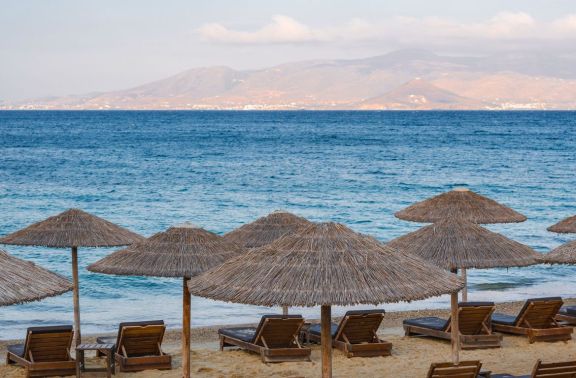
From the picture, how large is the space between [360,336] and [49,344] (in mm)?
4305

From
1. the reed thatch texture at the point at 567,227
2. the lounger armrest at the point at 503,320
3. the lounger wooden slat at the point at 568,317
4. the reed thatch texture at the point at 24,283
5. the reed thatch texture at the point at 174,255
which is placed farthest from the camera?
the lounger wooden slat at the point at 568,317

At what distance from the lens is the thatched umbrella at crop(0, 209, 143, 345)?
1334 cm

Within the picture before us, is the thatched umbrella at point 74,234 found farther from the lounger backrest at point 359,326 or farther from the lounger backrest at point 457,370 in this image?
the lounger backrest at point 457,370

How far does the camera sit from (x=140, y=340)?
1305cm

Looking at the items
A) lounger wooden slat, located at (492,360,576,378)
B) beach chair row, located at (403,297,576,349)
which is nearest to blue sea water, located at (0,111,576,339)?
beach chair row, located at (403,297,576,349)

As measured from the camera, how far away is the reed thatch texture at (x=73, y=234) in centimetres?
1334

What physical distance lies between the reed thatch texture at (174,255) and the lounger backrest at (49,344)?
1255 mm

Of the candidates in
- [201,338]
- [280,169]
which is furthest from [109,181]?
[201,338]

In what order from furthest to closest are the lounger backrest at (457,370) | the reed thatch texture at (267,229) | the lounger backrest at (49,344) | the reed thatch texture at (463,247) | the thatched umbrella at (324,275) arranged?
the reed thatch texture at (267,229) < the lounger backrest at (49,344) < the reed thatch texture at (463,247) < the lounger backrest at (457,370) < the thatched umbrella at (324,275)

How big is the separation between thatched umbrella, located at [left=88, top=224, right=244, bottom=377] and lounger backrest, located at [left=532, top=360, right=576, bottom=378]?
3.59 metres

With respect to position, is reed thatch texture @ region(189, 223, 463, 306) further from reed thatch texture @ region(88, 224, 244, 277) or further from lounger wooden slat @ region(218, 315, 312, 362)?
lounger wooden slat @ region(218, 315, 312, 362)

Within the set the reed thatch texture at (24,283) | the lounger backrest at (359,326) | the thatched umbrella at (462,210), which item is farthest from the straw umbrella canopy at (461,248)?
the reed thatch texture at (24,283)

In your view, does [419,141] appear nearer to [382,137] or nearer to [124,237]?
[382,137]

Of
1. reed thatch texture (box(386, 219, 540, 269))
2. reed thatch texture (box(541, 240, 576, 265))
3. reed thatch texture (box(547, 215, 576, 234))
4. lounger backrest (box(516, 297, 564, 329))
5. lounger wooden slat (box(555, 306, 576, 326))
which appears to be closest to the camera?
reed thatch texture (box(386, 219, 540, 269))
